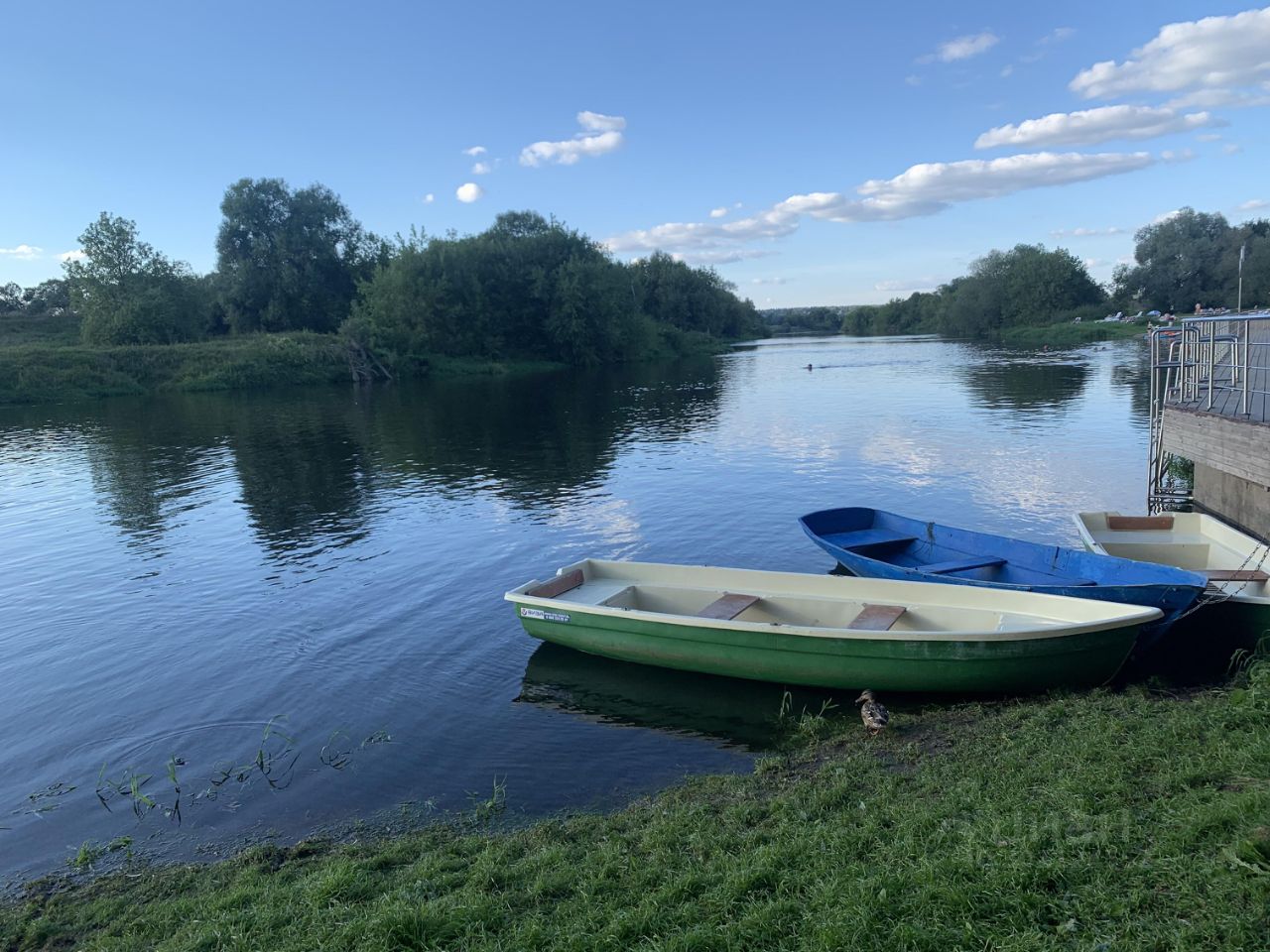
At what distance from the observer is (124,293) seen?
7138 centimetres

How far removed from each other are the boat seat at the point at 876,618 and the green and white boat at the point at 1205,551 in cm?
343

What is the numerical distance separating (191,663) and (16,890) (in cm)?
587

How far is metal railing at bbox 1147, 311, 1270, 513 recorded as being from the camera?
13969 millimetres

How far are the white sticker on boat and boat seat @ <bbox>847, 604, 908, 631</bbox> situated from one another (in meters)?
3.96

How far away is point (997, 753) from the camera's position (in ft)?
24.7

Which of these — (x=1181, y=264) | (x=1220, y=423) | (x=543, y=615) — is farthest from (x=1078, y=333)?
(x=543, y=615)

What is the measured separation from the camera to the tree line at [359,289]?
71.4 metres

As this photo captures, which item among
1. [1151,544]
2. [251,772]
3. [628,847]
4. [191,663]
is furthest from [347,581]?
[1151,544]

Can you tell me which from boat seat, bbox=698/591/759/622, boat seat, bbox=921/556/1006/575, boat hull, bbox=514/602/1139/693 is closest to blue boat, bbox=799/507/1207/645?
boat seat, bbox=921/556/1006/575

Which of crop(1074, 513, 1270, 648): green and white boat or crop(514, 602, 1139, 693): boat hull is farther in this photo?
crop(1074, 513, 1270, 648): green and white boat

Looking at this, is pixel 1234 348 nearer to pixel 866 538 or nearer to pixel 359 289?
pixel 866 538

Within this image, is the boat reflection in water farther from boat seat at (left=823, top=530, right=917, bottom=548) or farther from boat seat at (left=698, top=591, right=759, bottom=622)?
boat seat at (left=823, top=530, right=917, bottom=548)

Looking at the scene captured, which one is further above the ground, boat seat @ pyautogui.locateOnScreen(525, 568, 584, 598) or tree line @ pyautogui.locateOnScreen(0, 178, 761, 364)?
tree line @ pyautogui.locateOnScreen(0, 178, 761, 364)

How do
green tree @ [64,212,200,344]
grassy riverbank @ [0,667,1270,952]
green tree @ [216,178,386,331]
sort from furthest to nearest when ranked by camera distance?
green tree @ [216,178,386,331], green tree @ [64,212,200,344], grassy riverbank @ [0,667,1270,952]
